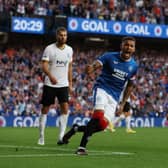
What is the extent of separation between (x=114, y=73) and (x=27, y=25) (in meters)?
24.5

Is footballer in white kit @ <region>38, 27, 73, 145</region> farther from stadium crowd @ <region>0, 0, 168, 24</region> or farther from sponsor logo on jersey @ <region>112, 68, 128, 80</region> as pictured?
stadium crowd @ <region>0, 0, 168, 24</region>

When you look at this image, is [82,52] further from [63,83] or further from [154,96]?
[63,83]

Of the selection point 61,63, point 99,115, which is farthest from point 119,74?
point 61,63

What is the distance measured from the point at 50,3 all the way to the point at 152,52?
9.20 metres

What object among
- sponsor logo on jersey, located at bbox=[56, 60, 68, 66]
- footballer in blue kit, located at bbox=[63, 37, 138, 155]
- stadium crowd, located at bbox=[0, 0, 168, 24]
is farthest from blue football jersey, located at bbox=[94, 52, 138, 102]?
stadium crowd, located at bbox=[0, 0, 168, 24]

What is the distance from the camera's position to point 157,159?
10453mm

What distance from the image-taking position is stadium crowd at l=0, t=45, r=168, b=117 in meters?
31.2

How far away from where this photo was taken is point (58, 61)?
1352 centimetres

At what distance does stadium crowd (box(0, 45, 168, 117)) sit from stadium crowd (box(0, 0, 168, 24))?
2.58 m

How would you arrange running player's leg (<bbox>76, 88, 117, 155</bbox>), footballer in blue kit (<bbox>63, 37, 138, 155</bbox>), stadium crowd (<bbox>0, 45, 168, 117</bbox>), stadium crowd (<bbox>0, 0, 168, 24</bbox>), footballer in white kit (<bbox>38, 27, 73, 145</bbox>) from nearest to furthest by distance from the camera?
running player's leg (<bbox>76, 88, 117, 155</bbox>), footballer in blue kit (<bbox>63, 37, 138, 155</bbox>), footballer in white kit (<bbox>38, 27, 73, 145</bbox>), stadium crowd (<bbox>0, 45, 168, 117</bbox>), stadium crowd (<bbox>0, 0, 168, 24</bbox>)

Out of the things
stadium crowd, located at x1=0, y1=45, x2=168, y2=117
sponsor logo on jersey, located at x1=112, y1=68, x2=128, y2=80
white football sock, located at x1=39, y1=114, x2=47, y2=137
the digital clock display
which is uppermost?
sponsor logo on jersey, located at x1=112, y1=68, x2=128, y2=80

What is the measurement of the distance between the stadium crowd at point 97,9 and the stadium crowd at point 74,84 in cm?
258

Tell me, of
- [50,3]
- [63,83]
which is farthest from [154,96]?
[63,83]

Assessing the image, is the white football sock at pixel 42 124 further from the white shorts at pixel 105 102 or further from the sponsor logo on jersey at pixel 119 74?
the sponsor logo on jersey at pixel 119 74
